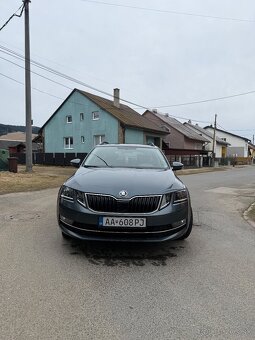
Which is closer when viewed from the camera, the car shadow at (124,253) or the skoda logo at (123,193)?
the skoda logo at (123,193)

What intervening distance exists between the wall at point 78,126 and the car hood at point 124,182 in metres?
27.2

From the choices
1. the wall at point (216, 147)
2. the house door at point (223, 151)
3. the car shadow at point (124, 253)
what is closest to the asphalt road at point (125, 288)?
the car shadow at point (124, 253)

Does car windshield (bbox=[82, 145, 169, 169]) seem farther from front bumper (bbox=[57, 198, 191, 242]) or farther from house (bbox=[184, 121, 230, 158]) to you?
house (bbox=[184, 121, 230, 158])

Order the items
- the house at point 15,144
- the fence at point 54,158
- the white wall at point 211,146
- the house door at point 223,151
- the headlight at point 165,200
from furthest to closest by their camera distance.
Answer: the house door at point 223,151
the white wall at point 211,146
the house at point 15,144
the fence at point 54,158
the headlight at point 165,200

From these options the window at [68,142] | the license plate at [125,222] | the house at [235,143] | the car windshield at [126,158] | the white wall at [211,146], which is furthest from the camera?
the house at [235,143]

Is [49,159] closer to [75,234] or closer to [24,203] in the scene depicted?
[24,203]

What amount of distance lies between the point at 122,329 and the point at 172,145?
46.4 metres

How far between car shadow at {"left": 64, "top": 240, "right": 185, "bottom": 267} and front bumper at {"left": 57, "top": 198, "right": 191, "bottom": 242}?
32 centimetres

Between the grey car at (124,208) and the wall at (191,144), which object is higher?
the wall at (191,144)

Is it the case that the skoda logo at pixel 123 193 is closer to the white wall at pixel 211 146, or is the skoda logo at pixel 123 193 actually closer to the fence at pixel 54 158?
the fence at pixel 54 158

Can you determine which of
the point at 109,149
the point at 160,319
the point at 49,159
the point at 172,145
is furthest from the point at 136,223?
the point at 172,145

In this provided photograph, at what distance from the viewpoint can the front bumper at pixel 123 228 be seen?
13.9 feet

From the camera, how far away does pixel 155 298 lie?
3.43m

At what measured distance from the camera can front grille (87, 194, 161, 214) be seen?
14.0ft
